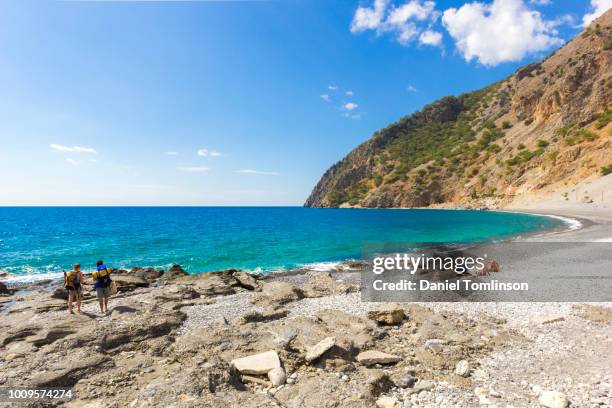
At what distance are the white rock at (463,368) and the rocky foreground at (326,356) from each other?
0.18ft

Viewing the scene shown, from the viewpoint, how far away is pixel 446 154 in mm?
128250

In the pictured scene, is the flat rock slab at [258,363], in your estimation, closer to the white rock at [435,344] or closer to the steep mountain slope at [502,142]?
the white rock at [435,344]

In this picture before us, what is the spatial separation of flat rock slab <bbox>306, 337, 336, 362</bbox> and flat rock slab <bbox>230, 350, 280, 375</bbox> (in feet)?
2.72

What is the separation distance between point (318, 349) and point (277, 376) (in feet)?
4.50

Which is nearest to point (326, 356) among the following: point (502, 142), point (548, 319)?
point (548, 319)

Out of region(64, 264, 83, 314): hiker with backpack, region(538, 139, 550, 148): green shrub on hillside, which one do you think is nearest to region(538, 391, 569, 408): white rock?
region(64, 264, 83, 314): hiker with backpack

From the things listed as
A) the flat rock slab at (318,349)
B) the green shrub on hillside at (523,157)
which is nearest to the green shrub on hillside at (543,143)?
the green shrub on hillside at (523,157)

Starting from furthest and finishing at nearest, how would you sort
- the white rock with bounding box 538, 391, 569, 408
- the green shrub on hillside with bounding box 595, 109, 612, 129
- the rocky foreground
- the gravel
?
the green shrub on hillside with bounding box 595, 109, 612, 129
the rocky foreground
the gravel
the white rock with bounding box 538, 391, 569, 408

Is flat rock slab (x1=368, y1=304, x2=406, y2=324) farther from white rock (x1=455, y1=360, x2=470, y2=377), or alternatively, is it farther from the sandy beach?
white rock (x1=455, y1=360, x2=470, y2=377)

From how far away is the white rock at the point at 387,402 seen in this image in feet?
19.9

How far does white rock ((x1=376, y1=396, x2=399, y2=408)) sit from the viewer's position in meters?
6.07

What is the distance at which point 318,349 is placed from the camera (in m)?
8.04

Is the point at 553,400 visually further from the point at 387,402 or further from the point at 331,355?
the point at 331,355

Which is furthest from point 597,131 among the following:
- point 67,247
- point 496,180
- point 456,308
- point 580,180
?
point 67,247
